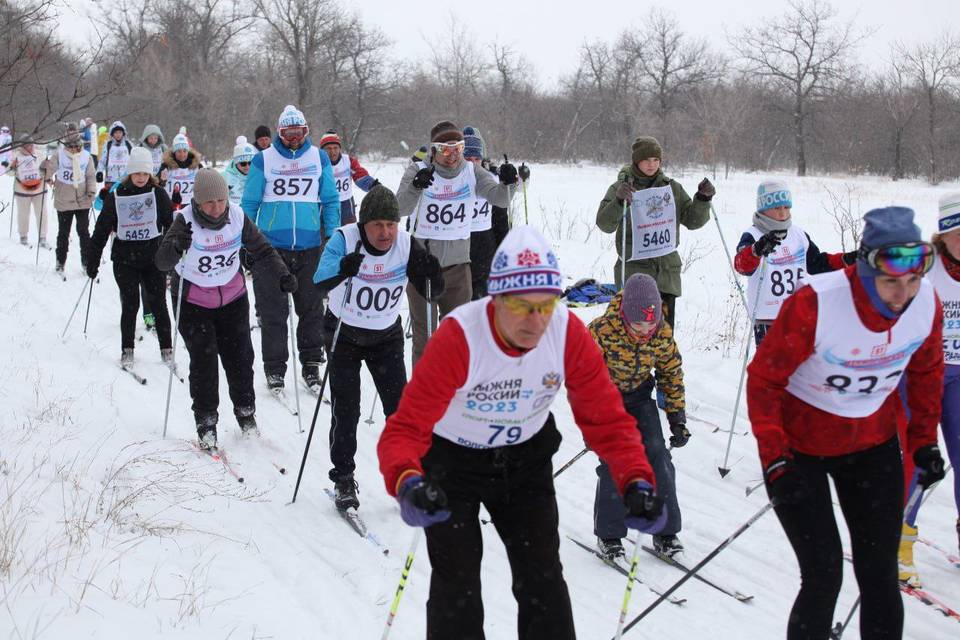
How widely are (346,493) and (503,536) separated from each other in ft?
8.41

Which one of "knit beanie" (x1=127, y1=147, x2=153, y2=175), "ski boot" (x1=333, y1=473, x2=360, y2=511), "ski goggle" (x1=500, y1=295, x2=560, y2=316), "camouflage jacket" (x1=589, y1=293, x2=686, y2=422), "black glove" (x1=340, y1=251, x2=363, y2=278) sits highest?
"knit beanie" (x1=127, y1=147, x2=153, y2=175)

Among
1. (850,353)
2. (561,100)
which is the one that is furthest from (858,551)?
(561,100)

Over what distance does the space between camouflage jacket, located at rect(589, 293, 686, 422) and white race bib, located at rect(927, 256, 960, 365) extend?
148cm

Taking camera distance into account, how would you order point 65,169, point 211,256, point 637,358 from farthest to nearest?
point 65,169
point 211,256
point 637,358

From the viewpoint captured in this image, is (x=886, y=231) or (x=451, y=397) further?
(x=886, y=231)

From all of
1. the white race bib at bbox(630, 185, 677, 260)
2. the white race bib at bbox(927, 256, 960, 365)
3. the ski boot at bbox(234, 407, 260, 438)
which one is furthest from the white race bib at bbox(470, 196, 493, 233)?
the white race bib at bbox(927, 256, 960, 365)

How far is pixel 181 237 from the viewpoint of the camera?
20.5 feet

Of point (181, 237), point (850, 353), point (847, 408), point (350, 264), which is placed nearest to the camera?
point (850, 353)

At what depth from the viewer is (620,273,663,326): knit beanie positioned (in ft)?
16.1

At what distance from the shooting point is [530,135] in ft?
144

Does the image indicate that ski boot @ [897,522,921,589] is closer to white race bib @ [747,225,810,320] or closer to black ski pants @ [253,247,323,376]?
white race bib @ [747,225,810,320]

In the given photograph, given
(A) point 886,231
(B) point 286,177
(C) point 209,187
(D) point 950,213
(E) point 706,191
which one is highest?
(B) point 286,177

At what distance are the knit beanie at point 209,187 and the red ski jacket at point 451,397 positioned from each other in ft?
12.4

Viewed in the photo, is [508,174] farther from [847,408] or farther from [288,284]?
[847,408]
